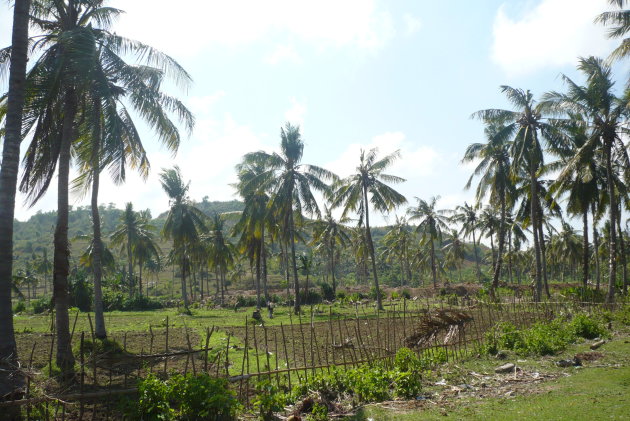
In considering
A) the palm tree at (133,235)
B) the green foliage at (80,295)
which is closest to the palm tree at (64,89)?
the green foliage at (80,295)

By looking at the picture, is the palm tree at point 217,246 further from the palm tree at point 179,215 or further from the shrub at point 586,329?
the shrub at point 586,329

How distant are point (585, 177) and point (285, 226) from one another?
1810 centimetres

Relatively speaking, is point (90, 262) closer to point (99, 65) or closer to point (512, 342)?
point (99, 65)

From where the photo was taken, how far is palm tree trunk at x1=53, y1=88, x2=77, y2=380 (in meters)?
11.5

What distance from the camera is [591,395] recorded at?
7953 mm

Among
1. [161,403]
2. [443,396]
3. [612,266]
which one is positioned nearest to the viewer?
[161,403]

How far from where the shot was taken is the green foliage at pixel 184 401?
6.54 meters

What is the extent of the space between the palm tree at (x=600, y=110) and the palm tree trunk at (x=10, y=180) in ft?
69.1

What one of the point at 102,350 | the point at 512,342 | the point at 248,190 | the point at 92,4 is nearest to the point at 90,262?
the point at 248,190

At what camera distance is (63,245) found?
11.7 m

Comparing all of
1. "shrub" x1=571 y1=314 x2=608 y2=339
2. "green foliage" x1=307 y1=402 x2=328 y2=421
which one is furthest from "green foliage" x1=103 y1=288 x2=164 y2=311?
"shrub" x1=571 y1=314 x2=608 y2=339

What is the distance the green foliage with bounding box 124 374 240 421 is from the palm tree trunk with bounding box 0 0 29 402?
2.53m

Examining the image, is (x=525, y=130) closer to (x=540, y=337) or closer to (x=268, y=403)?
(x=540, y=337)

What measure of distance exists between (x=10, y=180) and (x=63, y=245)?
380 cm
